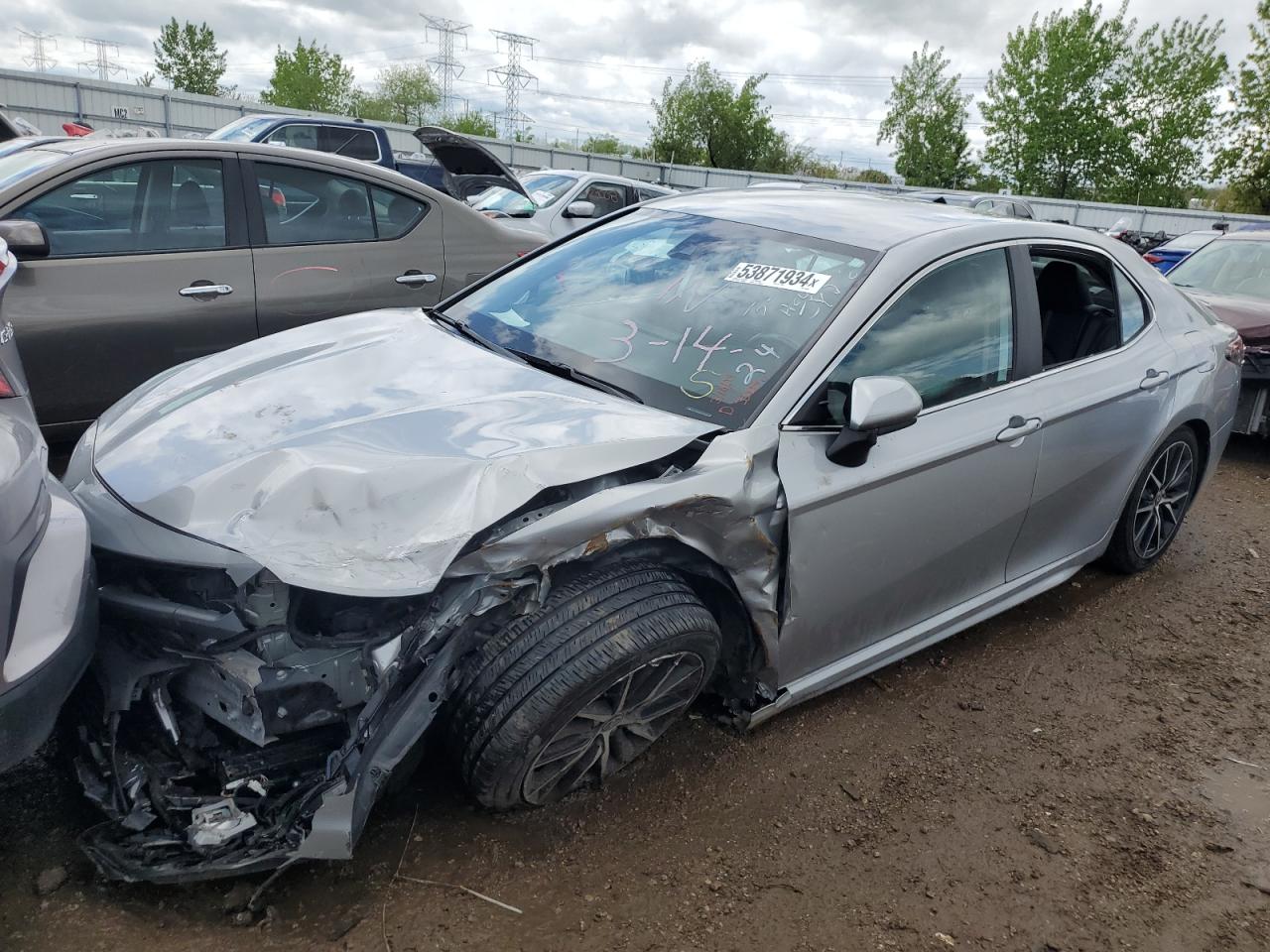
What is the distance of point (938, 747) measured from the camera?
3125 millimetres

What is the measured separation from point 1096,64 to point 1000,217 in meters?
49.0

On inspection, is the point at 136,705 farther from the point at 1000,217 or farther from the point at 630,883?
the point at 1000,217

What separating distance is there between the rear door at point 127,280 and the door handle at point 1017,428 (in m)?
3.66

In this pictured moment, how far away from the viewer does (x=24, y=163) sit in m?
4.63

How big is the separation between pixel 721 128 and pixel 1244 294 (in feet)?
186

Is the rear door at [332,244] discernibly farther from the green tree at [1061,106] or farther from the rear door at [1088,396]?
the green tree at [1061,106]

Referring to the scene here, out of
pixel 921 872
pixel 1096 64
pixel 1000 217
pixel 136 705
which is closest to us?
pixel 136 705

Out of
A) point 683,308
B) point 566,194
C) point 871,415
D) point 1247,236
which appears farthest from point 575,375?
point 566,194

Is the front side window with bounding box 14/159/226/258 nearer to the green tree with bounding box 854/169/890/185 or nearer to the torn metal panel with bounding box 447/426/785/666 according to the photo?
the torn metal panel with bounding box 447/426/785/666

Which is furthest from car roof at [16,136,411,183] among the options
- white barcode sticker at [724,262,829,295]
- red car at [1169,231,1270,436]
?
red car at [1169,231,1270,436]

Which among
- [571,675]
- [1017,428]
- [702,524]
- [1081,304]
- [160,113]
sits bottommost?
[571,675]

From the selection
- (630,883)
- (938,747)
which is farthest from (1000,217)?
(630,883)

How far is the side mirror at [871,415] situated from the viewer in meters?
2.61

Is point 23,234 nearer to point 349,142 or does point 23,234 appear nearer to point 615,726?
point 615,726
